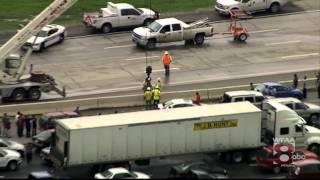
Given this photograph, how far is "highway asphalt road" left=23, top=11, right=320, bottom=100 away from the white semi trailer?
40.5 ft

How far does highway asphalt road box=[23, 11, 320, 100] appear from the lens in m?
63.9

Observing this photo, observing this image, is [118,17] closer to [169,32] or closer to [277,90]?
[169,32]

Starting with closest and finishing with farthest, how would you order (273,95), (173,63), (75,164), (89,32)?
(75,164) < (273,95) < (173,63) < (89,32)

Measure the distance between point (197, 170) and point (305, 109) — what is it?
11371 mm

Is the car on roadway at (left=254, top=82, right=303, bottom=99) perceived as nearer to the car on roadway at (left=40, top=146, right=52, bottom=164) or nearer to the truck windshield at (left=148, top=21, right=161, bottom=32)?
the truck windshield at (left=148, top=21, right=161, bottom=32)

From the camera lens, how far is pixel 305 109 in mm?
55719

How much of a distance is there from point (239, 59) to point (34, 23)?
13.6 meters

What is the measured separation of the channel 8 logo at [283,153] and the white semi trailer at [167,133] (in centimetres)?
136

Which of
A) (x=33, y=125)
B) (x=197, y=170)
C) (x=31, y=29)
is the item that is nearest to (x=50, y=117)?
(x=33, y=125)

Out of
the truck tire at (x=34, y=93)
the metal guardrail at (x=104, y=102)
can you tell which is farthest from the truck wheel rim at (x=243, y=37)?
the truck tire at (x=34, y=93)

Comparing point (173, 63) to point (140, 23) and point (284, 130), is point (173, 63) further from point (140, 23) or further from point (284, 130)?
point (284, 130)

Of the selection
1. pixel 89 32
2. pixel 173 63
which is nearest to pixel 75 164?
pixel 173 63

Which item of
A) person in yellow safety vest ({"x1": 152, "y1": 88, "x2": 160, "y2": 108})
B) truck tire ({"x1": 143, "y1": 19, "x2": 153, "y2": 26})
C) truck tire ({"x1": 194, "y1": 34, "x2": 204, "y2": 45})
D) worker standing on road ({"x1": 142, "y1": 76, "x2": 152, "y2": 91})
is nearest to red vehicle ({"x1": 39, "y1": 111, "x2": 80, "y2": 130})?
person in yellow safety vest ({"x1": 152, "y1": 88, "x2": 160, "y2": 108})

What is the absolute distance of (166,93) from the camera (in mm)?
60094
